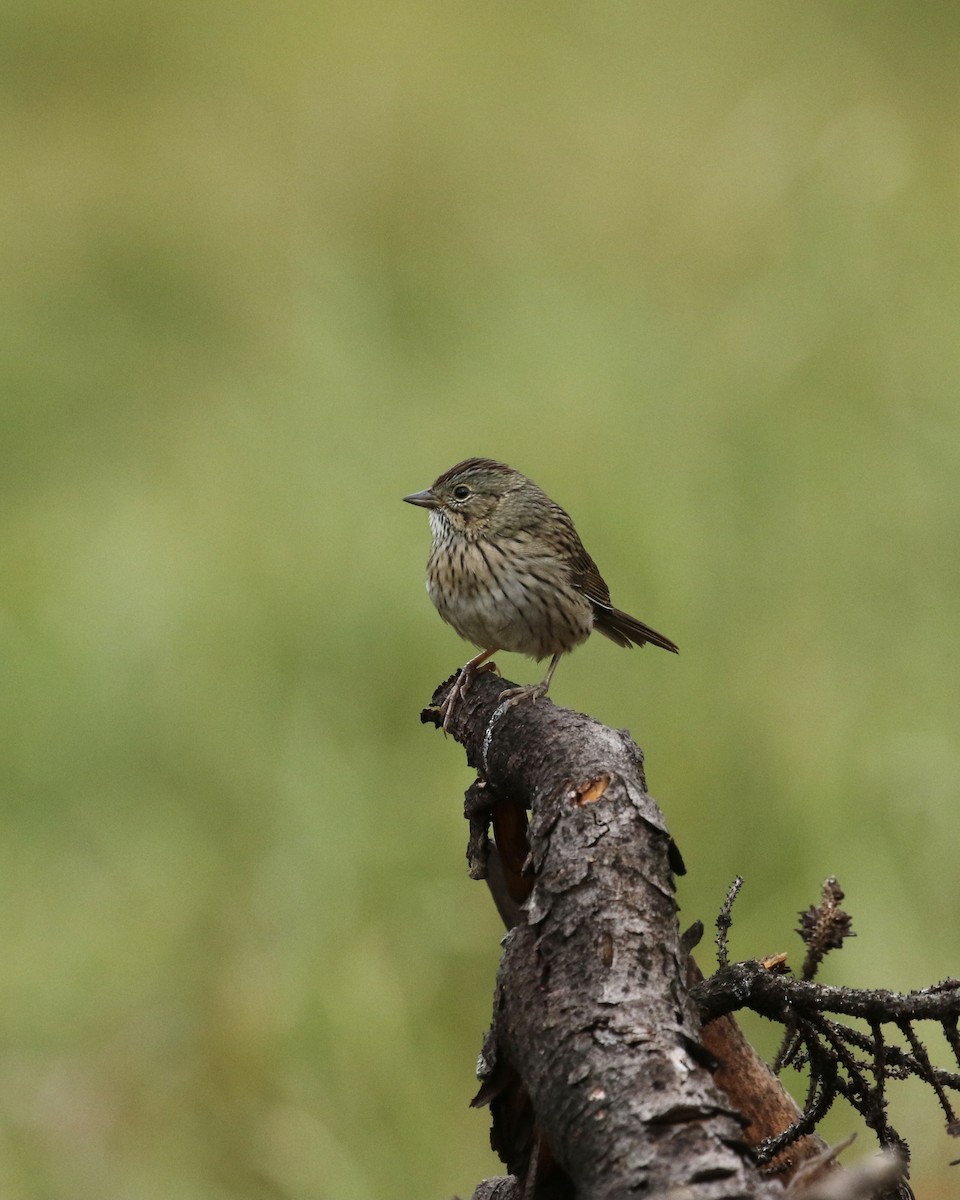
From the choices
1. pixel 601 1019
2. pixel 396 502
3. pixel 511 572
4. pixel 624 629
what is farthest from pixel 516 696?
pixel 396 502

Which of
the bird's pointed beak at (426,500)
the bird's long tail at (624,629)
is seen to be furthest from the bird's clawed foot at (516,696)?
the bird's pointed beak at (426,500)

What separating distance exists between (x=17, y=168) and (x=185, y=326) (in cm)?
186

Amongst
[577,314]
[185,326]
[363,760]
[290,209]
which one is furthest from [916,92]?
[363,760]

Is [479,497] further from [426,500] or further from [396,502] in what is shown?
[396,502]

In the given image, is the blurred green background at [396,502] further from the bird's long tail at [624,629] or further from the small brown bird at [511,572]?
the small brown bird at [511,572]

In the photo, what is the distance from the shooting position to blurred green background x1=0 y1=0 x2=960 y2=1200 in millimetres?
4227

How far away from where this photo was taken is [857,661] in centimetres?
521

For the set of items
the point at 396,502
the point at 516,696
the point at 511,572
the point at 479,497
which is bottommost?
the point at 516,696

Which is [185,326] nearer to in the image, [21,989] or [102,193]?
[102,193]

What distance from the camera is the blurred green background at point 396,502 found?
423cm

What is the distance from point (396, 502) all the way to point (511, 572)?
1865 millimetres

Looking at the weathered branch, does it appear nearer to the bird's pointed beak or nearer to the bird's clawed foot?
the bird's clawed foot

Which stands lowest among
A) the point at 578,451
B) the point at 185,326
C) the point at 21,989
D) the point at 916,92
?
the point at 21,989

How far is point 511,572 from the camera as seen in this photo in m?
4.12
